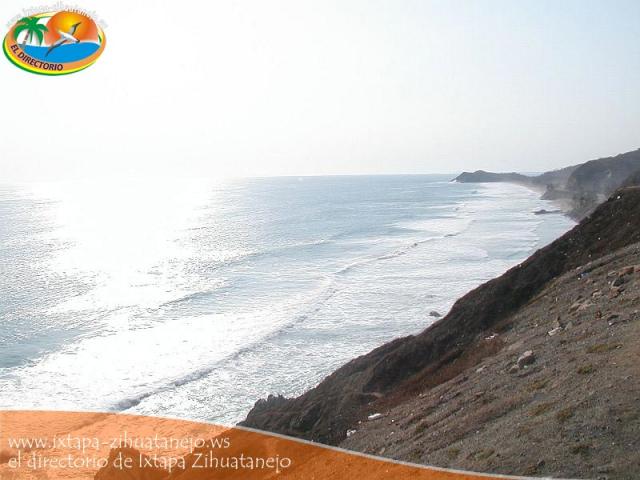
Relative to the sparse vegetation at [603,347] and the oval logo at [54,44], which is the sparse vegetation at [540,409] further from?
the oval logo at [54,44]

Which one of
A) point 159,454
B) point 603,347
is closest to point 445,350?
point 603,347

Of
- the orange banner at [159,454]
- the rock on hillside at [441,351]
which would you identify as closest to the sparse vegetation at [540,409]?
the orange banner at [159,454]

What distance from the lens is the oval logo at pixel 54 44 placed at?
18875 millimetres

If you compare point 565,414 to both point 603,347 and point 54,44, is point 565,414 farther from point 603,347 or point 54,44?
point 54,44

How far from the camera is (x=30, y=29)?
19.1 metres

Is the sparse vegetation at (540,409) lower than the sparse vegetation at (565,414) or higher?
lower

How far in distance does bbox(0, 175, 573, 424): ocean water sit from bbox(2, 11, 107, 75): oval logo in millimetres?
15050

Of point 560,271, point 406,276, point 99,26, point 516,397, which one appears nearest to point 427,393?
point 516,397

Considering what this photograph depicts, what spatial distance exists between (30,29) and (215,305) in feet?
83.1

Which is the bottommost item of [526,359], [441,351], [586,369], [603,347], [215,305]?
[215,305]

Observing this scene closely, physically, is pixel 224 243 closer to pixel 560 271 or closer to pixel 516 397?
pixel 560 271

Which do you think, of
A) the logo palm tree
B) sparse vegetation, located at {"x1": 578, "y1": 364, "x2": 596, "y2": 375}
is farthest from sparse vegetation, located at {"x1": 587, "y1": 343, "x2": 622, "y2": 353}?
the logo palm tree

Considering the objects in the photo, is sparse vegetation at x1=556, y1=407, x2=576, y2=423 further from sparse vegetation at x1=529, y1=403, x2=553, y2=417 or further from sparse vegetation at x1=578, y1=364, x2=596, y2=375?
sparse vegetation at x1=578, y1=364, x2=596, y2=375

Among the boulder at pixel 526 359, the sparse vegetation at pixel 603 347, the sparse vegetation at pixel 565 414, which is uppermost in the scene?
the sparse vegetation at pixel 603 347
